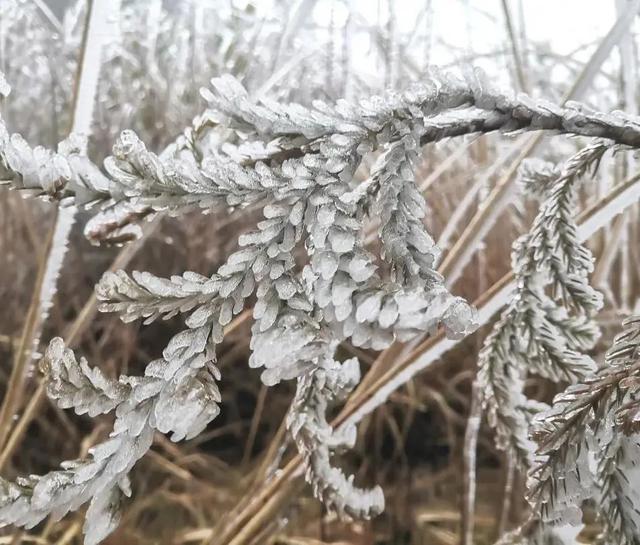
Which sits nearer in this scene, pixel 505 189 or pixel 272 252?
pixel 272 252

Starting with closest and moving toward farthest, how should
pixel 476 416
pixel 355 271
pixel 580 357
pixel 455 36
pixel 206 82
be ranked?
pixel 355 271 < pixel 580 357 < pixel 476 416 < pixel 455 36 < pixel 206 82

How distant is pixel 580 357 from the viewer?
270mm

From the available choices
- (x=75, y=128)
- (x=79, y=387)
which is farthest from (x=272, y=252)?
(x=75, y=128)

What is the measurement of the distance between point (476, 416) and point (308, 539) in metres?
0.13

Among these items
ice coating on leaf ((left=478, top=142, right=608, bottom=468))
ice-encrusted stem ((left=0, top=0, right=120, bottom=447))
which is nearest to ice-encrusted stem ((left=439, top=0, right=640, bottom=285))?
ice coating on leaf ((left=478, top=142, right=608, bottom=468))

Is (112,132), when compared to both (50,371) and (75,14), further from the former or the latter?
(50,371)

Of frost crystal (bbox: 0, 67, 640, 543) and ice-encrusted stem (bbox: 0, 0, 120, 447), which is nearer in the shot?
frost crystal (bbox: 0, 67, 640, 543)

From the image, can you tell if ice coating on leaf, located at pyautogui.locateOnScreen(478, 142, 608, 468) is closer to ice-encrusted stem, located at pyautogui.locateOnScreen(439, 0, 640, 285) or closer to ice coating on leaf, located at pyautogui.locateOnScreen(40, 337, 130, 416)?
ice-encrusted stem, located at pyautogui.locateOnScreen(439, 0, 640, 285)

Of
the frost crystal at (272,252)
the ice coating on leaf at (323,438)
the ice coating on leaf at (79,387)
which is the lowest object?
the ice coating on leaf at (323,438)

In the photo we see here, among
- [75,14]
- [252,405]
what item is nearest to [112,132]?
[75,14]

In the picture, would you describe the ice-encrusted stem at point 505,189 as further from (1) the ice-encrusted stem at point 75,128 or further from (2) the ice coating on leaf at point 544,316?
(1) the ice-encrusted stem at point 75,128

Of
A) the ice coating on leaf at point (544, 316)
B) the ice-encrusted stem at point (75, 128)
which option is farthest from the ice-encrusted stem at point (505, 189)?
the ice-encrusted stem at point (75, 128)

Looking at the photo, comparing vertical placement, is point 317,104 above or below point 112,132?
above

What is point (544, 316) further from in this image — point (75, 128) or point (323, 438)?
point (75, 128)
